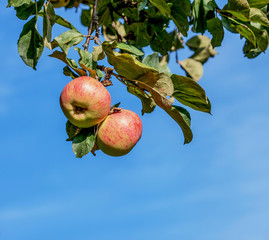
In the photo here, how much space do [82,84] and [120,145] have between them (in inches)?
10.0

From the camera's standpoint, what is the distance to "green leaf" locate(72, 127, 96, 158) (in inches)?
52.9

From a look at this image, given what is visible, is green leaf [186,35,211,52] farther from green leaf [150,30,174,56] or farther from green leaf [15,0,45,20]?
green leaf [15,0,45,20]

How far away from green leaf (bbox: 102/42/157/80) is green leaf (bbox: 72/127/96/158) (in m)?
0.23

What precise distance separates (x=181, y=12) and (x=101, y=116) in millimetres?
765

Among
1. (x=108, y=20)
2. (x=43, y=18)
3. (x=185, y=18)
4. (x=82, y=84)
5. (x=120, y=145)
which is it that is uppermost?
(x=108, y=20)

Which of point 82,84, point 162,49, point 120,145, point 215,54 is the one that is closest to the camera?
point 82,84

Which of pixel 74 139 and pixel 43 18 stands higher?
pixel 43 18

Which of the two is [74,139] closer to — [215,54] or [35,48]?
[35,48]

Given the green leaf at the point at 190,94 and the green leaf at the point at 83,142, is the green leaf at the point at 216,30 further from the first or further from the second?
the green leaf at the point at 83,142

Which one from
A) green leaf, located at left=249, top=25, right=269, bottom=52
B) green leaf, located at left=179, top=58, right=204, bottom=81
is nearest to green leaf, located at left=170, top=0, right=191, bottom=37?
green leaf, located at left=249, top=25, right=269, bottom=52

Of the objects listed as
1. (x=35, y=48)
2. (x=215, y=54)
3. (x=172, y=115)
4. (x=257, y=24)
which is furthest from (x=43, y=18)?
(x=215, y=54)

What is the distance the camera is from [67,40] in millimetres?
1376

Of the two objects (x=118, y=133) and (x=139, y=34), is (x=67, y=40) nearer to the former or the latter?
(x=118, y=133)

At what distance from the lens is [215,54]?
3.08 m
